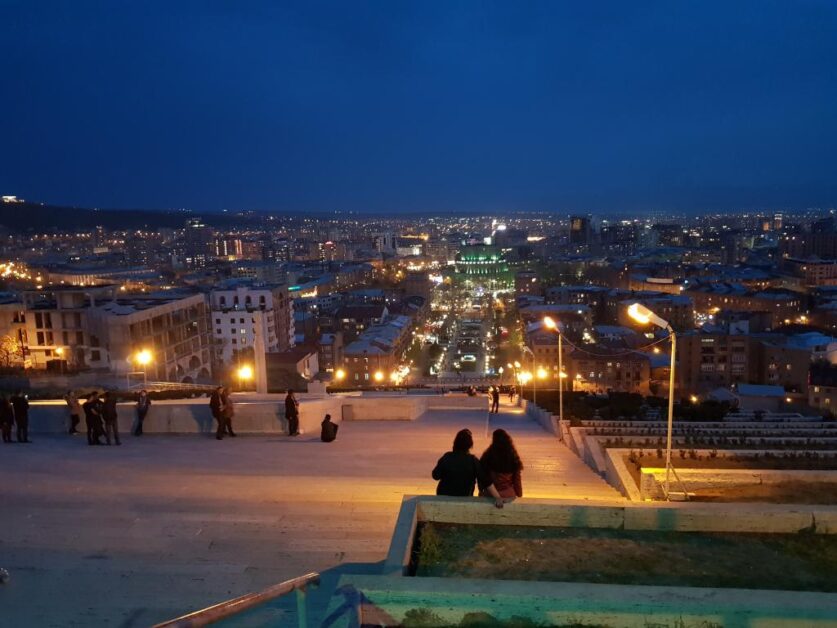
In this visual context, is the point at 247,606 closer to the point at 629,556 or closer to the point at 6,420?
the point at 629,556

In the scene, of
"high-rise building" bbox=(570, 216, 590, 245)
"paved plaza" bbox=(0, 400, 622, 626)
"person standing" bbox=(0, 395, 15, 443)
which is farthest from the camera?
"high-rise building" bbox=(570, 216, 590, 245)

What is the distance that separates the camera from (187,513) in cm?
557

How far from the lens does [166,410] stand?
9.50 m

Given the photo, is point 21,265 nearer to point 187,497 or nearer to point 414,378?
point 414,378

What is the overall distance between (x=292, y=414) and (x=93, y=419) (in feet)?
8.32

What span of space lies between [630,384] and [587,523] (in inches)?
1674

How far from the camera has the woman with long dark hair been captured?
4727 millimetres

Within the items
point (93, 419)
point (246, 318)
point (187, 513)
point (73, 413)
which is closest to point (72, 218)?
point (246, 318)

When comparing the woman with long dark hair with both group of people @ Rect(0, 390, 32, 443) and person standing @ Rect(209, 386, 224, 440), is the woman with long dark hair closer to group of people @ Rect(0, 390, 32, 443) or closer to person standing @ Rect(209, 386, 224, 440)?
person standing @ Rect(209, 386, 224, 440)

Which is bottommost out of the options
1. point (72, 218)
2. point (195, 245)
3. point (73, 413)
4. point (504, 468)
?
point (73, 413)

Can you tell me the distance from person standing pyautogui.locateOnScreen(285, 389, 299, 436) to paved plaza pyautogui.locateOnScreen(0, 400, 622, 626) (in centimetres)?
46

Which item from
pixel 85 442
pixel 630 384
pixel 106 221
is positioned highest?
pixel 106 221

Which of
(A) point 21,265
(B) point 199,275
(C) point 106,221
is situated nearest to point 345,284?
(B) point 199,275

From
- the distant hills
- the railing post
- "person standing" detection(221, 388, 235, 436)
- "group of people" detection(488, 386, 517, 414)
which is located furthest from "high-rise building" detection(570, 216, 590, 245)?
the railing post
